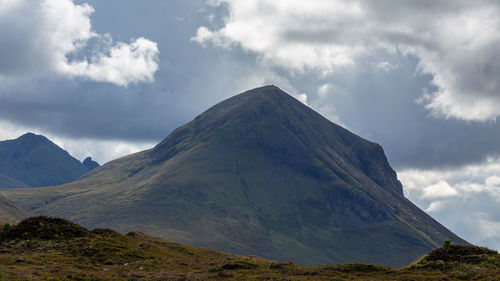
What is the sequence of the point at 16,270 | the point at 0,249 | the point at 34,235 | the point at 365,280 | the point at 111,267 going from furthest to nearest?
the point at 34,235, the point at 0,249, the point at 111,267, the point at 365,280, the point at 16,270

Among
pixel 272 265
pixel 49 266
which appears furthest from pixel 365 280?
pixel 49 266

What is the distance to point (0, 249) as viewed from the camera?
248 feet

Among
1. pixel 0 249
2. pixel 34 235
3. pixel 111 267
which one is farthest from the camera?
pixel 34 235

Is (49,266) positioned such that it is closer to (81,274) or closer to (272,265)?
(81,274)

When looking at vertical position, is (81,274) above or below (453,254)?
below

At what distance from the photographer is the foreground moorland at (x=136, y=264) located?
62.9 meters

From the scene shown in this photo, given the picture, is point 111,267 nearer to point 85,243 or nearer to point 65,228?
point 85,243

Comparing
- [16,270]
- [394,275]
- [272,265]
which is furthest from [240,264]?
[16,270]

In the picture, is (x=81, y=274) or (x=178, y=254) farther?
(x=178, y=254)

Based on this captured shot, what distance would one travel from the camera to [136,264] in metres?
73.2

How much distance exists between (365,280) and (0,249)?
53.4m

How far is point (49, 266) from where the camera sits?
6481 cm

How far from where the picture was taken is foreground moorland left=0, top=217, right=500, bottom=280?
62.9 metres

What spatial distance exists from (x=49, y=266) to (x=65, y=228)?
2263cm
